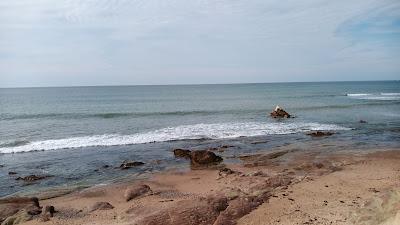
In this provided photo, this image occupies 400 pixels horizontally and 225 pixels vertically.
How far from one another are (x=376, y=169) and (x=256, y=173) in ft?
15.9

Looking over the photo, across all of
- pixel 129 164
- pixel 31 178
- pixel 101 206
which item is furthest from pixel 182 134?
pixel 101 206

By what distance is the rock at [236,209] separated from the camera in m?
9.17

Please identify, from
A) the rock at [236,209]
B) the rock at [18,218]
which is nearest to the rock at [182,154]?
the rock at [236,209]

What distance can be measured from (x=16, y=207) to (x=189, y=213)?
5504 millimetres

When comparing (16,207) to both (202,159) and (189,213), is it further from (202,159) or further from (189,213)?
(202,159)

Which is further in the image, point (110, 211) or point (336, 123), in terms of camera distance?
point (336, 123)

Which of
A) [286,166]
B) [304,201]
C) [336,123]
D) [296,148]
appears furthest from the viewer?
[336,123]

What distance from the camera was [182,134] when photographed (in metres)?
27.0

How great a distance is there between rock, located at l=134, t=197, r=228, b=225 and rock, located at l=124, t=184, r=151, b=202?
79.1 inches

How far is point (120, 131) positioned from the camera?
29.3 m

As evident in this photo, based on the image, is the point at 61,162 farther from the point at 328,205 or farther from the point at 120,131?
the point at 328,205

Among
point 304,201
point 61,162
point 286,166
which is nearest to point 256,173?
point 286,166

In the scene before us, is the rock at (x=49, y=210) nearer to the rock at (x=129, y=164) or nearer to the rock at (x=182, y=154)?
the rock at (x=129, y=164)

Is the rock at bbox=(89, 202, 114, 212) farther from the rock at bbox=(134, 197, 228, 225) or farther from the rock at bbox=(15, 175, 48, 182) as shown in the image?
the rock at bbox=(15, 175, 48, 182)
